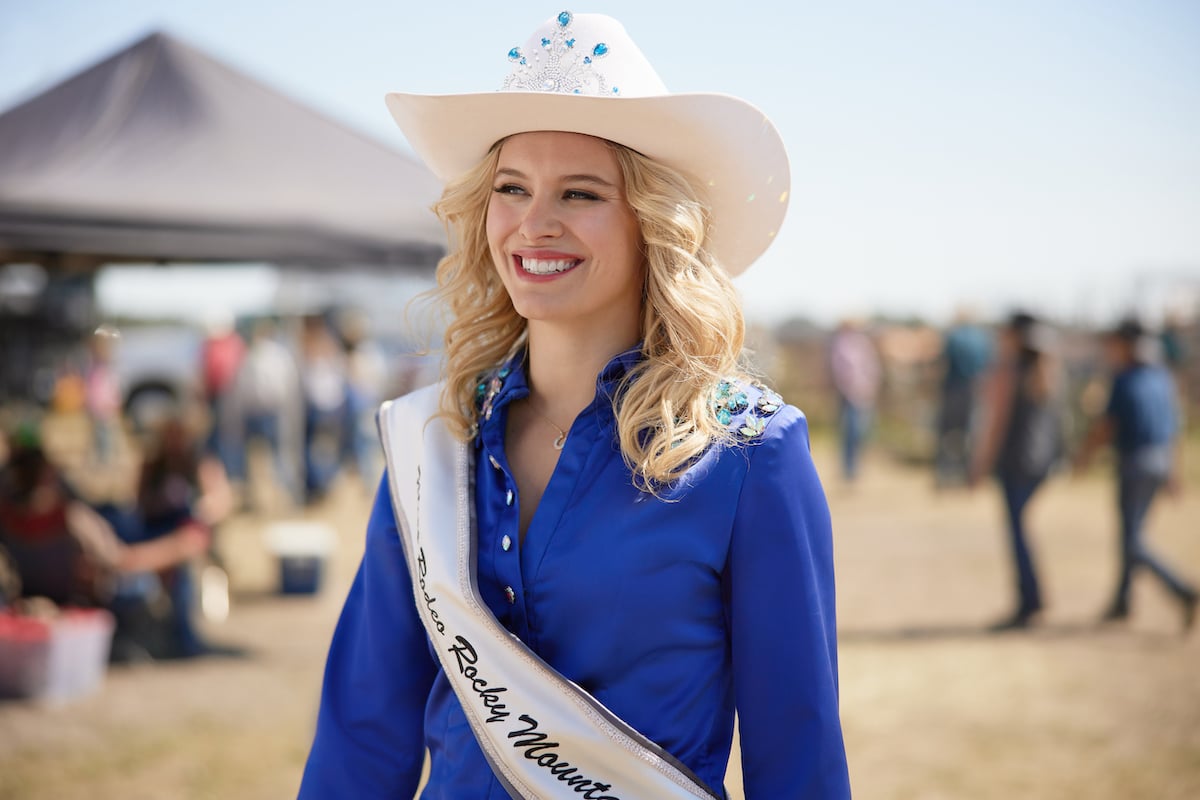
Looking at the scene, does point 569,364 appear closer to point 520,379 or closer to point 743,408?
point 520,379

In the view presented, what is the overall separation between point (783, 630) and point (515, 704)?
42 cm

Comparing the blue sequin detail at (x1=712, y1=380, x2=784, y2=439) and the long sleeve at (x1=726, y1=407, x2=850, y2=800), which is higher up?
the blue sequin detail at (x1=712, y1=380, x2=784, y2=439)

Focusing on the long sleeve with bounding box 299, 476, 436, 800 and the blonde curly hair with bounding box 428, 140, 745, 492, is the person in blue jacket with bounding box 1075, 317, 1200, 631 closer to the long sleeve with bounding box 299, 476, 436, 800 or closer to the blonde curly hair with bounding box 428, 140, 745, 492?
the blonde curly hair with bounding box 428, 140, 745, 492

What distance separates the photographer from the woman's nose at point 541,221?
1.57 metres

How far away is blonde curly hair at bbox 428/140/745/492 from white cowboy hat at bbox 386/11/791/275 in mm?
44

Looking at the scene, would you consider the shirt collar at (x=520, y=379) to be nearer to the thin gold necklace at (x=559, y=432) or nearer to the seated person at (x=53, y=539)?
the thin gold necklace at (x=559, y=432)

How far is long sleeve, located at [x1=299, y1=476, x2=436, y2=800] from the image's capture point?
1.65 m

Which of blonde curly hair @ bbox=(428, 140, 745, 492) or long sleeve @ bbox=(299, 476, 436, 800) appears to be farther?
long sleeve @ bbox=(299, 476, 436, 800)

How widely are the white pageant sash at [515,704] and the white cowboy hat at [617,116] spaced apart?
0.63 metres

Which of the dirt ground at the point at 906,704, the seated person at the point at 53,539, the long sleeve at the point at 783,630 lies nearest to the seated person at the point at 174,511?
the seated person at the point at 53,539

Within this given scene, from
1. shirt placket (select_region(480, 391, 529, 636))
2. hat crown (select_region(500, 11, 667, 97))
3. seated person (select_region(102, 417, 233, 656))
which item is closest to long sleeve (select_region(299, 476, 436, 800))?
shirt placket (select_region(480, 391, 529, 636))

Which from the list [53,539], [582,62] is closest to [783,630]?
[582,62]

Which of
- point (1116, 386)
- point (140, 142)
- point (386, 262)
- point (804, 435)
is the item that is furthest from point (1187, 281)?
point (804, 435)

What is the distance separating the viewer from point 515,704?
59.6 inches
